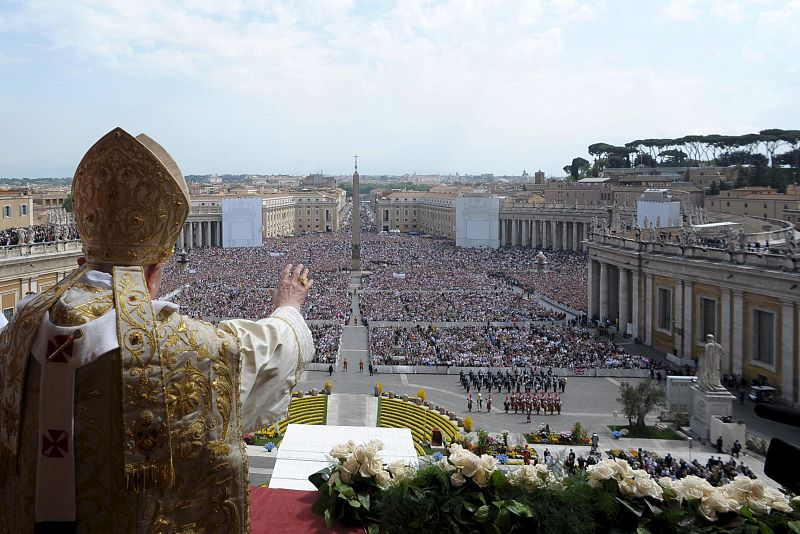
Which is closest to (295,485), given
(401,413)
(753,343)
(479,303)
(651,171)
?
(401,413)

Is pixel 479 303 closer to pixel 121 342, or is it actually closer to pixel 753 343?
pixel 753 343

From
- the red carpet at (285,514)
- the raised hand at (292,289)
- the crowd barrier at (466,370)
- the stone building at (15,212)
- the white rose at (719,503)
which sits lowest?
the crowd barrier at (466,370)

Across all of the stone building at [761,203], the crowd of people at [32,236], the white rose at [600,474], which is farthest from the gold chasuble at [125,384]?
the stone building at [761,203]

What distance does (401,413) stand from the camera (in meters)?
20.2

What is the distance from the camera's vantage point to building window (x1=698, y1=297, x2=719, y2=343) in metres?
25.5

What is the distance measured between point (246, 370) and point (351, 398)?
63.1 feet

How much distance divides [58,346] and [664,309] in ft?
96.9

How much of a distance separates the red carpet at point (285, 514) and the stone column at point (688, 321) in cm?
2445

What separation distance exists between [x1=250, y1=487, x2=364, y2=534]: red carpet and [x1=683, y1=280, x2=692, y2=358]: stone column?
2445 centimetres

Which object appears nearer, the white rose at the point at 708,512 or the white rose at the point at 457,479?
the white rose at the point at 708,512

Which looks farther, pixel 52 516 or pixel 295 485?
pixel 295 485

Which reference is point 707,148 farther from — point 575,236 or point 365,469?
point 365,469

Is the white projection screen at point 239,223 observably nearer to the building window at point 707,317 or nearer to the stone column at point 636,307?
the stone column at point 636,307

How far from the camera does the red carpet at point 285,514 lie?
441 centimetres
